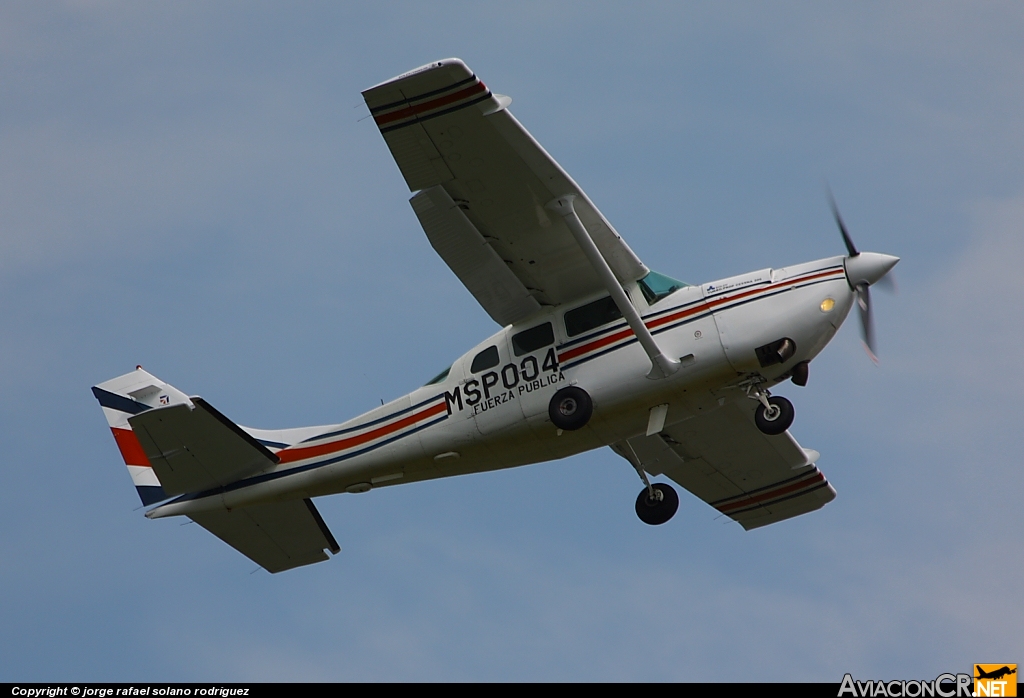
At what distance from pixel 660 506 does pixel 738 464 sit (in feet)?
6.96

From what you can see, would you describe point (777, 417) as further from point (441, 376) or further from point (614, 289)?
point (441, 376)

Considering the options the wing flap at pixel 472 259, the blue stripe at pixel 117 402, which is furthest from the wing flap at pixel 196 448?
the wing flap at pixel 472 259

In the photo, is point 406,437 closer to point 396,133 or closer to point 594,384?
point 594,384

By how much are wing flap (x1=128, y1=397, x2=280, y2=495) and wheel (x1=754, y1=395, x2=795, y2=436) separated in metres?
6.85

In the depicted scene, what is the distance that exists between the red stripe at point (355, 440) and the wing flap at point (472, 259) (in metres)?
1.60

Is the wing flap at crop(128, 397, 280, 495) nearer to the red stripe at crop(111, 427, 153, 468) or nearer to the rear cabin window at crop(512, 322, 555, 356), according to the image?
the red stripe at crop(111, 427, 153, 468)

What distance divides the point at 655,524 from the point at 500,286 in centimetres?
448

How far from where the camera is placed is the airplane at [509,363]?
669 inches

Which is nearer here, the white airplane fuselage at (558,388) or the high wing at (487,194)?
the high wing at (487,194)

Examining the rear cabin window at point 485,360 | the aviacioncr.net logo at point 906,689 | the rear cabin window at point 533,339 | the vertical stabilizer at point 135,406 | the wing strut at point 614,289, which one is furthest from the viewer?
the vertical stabilizer at point 135,406

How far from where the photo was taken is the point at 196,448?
61.3 ft

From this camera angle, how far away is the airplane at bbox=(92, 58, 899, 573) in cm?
1698

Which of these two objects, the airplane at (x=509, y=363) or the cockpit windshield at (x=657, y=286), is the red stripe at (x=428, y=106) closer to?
the airplane at (x=509, y=363)

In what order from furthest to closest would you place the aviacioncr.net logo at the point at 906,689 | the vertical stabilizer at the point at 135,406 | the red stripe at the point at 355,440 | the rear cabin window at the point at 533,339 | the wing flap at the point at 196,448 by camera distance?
the vertical stabilizer at the point at 135,406
the red stripe at the point at 355,440
the rear cabin window at the point at 533,339
the wing flap at the point at 196,448
the aviacioncr.net logo at the point at 906,689
